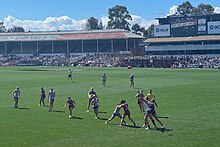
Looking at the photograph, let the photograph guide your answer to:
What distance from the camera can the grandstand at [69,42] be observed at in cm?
12950

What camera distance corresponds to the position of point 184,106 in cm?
3145

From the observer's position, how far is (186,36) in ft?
369

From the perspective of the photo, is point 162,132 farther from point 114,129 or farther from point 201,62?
point 201,62

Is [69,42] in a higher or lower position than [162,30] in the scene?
lower

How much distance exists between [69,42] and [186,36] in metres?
38.7

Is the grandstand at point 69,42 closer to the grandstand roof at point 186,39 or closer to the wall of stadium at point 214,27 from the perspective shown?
the grandstand roof at point 186,39

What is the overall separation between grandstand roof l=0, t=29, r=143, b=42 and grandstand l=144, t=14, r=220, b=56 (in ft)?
38.1

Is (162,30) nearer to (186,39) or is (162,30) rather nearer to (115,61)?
(186,39)

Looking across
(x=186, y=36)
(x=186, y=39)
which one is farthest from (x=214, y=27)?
(x=186, y=36)

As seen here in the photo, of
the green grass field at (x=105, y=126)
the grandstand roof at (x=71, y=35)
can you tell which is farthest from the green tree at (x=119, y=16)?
the green grass field at (x=105, y=126)

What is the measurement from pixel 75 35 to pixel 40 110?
10407cm

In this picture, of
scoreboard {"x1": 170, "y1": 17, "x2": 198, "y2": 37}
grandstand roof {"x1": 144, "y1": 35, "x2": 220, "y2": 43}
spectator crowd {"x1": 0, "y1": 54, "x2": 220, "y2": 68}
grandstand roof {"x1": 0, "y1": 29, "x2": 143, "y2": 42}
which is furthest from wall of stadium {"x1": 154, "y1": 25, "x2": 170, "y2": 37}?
grandstand roof {"x1": 0, "y1": 29, "x2": 143, "y2": 42}

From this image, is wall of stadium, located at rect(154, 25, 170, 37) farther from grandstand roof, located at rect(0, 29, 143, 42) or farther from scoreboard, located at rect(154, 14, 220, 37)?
grandstand roof, located at rect(0, 29, 143, 42)

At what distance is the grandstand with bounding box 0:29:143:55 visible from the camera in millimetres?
129500
